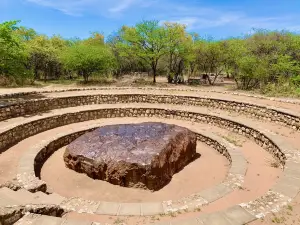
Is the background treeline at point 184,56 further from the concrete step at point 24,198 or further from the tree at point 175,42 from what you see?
the concrete step at point 24,198

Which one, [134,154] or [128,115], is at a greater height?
[128,115]

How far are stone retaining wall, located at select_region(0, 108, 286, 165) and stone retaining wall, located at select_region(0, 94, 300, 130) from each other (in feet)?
6.32

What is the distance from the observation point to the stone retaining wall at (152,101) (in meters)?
13.5

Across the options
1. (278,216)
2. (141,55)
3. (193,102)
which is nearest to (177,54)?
(141,55)

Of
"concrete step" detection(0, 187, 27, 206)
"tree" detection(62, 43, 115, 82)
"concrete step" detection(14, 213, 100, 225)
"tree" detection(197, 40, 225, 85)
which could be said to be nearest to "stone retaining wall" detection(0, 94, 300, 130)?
"concrete step" detection(0, 187, 27, 206)

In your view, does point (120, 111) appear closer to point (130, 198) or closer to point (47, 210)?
point (130, 198)

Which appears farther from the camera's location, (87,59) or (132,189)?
(87,59)

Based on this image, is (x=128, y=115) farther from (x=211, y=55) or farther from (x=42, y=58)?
(x=42, y=58)

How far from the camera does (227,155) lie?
10867 millimetres

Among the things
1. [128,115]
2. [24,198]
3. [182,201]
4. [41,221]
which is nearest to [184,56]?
[128,115]

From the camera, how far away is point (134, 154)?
8.90m

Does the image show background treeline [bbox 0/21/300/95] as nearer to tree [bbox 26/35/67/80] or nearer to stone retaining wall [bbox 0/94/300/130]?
tree [bbox 26/35/67/80]

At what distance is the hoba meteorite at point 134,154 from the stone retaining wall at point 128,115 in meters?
3.15

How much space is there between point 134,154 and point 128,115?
775 centimetres
